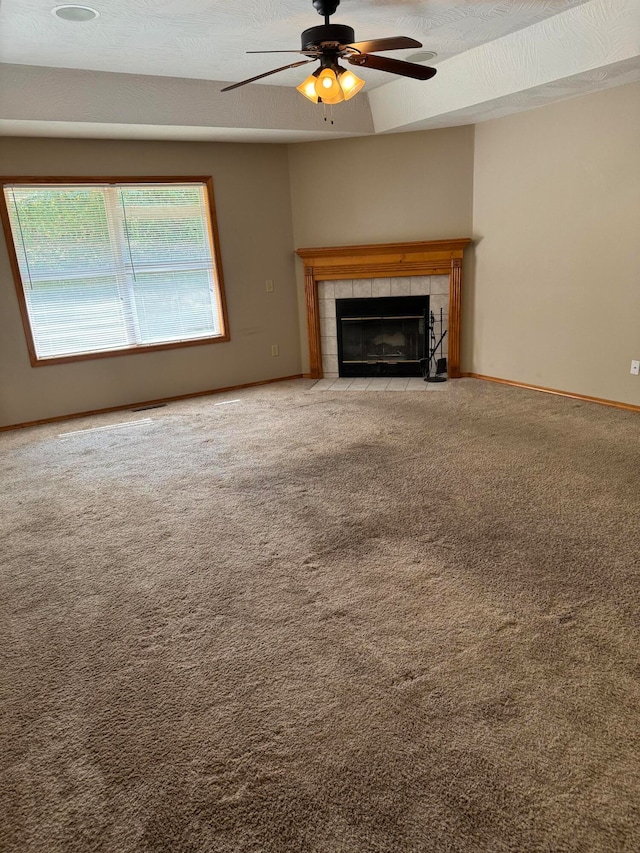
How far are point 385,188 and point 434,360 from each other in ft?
6.10

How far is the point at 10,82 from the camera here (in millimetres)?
3912

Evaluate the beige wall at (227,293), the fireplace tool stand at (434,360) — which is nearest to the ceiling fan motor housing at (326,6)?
the beige wall at (227,293)

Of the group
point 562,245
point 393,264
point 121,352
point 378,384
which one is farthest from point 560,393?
point 121,352

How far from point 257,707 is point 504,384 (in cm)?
455

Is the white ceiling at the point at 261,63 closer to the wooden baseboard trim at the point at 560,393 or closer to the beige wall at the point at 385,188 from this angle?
the beige wall at the point at 385,188

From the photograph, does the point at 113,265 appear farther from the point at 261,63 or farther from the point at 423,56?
the point at 423,56

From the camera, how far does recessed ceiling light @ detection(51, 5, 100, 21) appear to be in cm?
308

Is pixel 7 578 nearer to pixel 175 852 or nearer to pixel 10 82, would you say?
pixel 175 852

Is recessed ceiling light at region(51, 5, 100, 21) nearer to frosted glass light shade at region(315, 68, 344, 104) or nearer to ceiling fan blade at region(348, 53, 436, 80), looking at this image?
frosted glass light shade at region(315, 68, 344, 104)

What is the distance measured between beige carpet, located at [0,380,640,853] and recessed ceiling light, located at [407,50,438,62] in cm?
298

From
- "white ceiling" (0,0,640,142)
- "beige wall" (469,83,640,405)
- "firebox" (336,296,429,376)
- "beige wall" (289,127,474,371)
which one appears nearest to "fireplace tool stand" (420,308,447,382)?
"firebox" (336,296,429,376)

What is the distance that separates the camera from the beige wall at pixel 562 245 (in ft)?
14.3

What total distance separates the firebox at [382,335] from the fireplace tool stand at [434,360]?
57mm

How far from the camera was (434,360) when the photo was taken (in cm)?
611
